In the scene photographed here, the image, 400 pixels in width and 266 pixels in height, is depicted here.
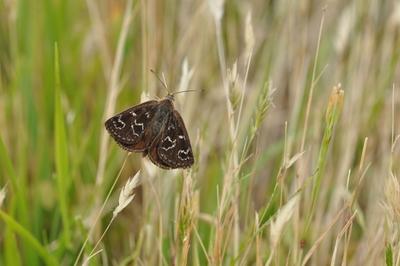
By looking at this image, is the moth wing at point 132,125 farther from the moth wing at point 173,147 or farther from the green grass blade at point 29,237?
the green grass blade at point 29,237

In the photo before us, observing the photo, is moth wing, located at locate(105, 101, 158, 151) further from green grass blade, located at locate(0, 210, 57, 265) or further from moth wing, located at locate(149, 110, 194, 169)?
green grass blade, located at locate(0, 210, 57, 265)

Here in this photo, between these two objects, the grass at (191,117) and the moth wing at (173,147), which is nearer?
the moth wing at (173,147)

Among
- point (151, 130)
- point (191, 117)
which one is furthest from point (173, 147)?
point (191, 117)

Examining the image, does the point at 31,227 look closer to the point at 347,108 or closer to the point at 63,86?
the point at 63,86

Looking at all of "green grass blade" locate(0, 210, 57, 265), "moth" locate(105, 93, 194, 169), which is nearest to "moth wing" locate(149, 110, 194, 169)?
"moth" locate(105, 93, 194, 169)

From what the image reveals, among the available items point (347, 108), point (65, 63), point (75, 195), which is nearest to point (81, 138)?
point (75, 195)

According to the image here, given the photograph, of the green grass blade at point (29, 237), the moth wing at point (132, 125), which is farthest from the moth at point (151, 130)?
the green grass blade at point (29, 237)
